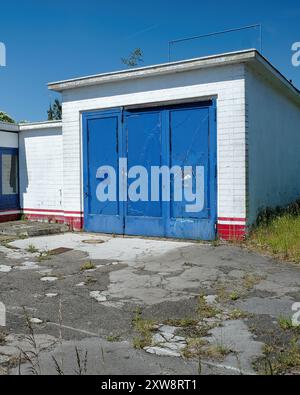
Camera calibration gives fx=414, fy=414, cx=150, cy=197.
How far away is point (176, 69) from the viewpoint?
923 cm

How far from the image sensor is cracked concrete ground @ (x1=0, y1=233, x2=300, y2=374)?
3.53 metres

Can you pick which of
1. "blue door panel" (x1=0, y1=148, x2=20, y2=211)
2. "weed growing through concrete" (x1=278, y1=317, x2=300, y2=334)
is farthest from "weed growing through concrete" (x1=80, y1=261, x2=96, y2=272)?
"blue door panel" (x1=0, y1=148, x2=20, y2=211)

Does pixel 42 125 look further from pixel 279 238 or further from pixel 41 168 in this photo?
pixel 279 238

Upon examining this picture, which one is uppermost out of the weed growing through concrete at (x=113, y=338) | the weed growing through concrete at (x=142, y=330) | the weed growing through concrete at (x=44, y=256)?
the weed growing through concrete at (x=44, y=256)

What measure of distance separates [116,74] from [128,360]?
25.8 feet

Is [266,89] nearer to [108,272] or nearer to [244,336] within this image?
[108,272]

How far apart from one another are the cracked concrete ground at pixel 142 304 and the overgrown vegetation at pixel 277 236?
0.49 meters

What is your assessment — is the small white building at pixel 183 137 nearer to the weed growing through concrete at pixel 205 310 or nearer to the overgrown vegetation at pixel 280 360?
the weed growing through concrete at pixel 205 310

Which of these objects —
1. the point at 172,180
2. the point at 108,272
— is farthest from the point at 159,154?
the point at 108,272

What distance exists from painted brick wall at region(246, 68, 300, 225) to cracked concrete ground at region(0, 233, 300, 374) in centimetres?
214

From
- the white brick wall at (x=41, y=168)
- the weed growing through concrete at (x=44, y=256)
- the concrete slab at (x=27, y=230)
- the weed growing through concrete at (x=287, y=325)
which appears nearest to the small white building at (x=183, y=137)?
the concrete slab at (x=27, y=230)

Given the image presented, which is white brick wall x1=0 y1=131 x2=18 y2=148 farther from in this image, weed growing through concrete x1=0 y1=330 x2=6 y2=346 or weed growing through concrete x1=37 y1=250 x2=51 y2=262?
weed growing through concrete x1=0 y1=330 x2=6 y2=346

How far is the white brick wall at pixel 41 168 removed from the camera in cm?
1256

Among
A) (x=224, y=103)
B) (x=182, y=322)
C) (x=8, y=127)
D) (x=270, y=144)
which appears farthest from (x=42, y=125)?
(x=182, y=322)
